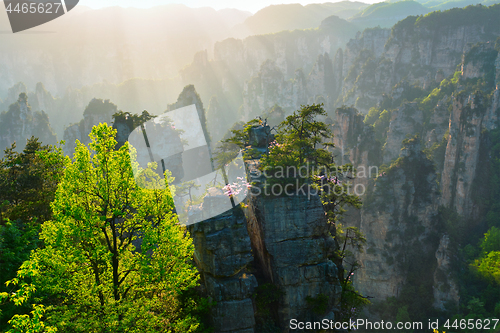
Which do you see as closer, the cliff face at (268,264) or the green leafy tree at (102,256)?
the green leafy tree at (102,256)

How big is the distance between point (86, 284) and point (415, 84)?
77952mm

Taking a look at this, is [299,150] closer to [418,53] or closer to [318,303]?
[318,303]

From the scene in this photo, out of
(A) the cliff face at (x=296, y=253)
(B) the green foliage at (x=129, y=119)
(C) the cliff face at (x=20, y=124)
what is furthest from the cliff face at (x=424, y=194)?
(C) the cliff face at (x=20, y=124)

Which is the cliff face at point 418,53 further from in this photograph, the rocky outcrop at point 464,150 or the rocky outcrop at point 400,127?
the rocky outcrop at point 464,150

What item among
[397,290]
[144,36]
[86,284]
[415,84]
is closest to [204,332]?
[86,284]

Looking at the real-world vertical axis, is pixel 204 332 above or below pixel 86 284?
below

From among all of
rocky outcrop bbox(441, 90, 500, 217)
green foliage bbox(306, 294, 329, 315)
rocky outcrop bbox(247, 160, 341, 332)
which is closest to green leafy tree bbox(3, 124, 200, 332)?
rocky outcrop bbox(247, 160, 341, 332)

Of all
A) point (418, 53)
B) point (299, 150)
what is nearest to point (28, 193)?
point (299, 150)

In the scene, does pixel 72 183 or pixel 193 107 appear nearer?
pixel 72 183

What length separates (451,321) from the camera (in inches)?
1256

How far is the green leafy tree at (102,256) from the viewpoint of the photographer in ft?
35.0

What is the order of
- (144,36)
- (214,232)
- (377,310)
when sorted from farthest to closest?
(144,36)
(377,310)
(214,232)

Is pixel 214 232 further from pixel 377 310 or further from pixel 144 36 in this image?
pixel 144 36

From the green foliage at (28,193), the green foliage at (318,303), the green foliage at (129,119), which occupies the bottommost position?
the green foliage at (318,303)
